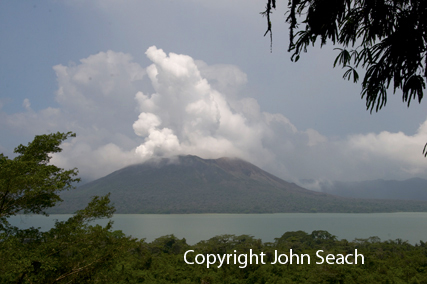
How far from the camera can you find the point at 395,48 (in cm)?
184

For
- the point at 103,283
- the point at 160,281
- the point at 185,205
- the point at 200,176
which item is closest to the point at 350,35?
the point at 103,283

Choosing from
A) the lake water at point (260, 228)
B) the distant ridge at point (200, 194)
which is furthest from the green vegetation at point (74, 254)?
the distant ridge at point (200, 194)

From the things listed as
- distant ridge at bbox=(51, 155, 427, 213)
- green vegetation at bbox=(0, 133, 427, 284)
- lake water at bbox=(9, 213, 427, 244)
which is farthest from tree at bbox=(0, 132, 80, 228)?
distant ridge at bbox=(51, 155, 427, 213)

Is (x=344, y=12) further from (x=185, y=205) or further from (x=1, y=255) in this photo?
(x=185, y=205)

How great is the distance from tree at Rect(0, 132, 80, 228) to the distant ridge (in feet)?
346

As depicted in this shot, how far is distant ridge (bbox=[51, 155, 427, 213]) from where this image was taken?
389ft

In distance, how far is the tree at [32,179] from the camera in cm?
543

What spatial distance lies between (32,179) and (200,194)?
13565 cm

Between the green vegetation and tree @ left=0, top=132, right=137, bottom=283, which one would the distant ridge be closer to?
the green vegetation

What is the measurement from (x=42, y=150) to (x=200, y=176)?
158 metres

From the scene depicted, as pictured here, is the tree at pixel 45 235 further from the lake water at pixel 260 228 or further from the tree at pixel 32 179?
the lake water at pixel 260 228

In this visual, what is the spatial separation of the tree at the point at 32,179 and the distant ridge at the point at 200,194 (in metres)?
105

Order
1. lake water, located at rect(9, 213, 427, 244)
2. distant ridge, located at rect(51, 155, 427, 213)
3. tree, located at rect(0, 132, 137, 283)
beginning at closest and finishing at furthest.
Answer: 1. tree, located at rect(0, 132, 137, 283)
2. lake water, located at rect(9, 213, 427, 244)
3. distant ridge, located at rect(51, 155, 427, 213)

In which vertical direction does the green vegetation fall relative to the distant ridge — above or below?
below
